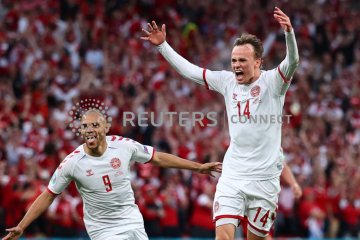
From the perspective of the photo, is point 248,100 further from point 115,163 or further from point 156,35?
point 115,163

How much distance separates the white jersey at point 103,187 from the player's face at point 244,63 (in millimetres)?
1483

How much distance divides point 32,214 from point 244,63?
2618 mm

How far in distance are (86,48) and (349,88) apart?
6.23 m

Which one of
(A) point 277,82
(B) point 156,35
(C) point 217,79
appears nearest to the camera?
(A) point 277,82

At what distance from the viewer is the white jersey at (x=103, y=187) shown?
932 centimetres

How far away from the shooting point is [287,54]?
8.72 metres

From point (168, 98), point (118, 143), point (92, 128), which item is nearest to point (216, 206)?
point (118, 143)

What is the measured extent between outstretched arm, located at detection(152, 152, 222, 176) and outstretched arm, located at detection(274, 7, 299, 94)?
3.61ft

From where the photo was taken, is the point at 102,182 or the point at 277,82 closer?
the point at 277,82

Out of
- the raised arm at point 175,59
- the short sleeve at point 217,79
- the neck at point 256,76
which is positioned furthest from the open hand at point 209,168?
the neck at point 256,76

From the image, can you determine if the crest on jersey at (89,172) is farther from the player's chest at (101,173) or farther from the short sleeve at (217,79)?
the short sleeve at (217,79)

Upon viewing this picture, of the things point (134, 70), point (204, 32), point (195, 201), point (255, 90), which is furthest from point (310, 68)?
point (255, 90)

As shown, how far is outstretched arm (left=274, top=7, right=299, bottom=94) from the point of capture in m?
8.52

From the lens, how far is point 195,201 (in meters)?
16.8
